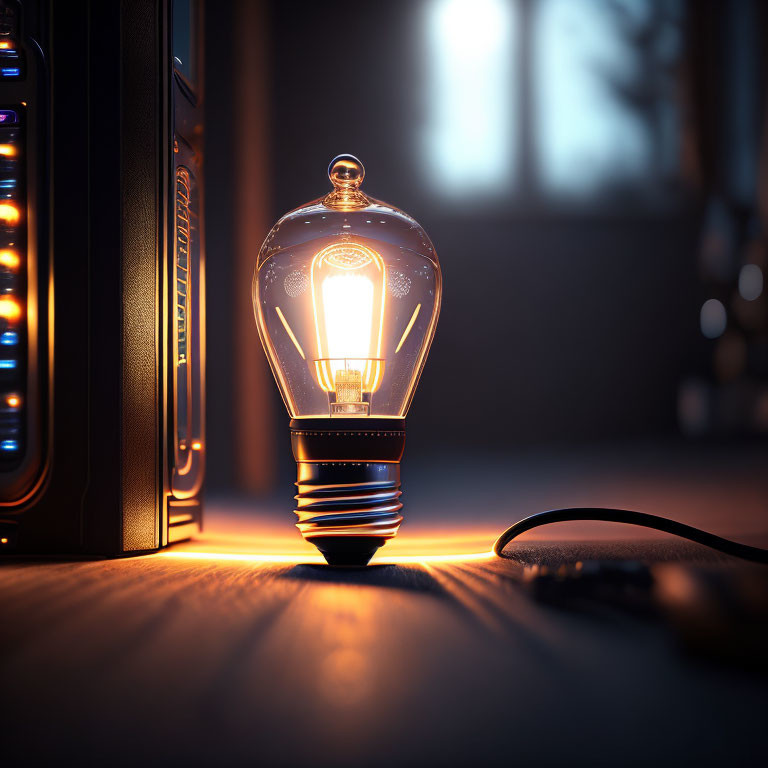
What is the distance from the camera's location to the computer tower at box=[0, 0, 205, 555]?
0.73 meters

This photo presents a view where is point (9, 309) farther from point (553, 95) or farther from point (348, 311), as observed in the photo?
point (553, 95)

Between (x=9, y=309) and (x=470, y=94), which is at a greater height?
(x=470, y=94)

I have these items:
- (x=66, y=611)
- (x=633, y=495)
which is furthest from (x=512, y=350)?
(x=66, y=611)

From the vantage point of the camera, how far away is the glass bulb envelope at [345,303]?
700 mm

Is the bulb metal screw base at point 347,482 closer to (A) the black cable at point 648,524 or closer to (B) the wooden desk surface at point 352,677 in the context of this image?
(B) the wooden desk surface at point 352,677

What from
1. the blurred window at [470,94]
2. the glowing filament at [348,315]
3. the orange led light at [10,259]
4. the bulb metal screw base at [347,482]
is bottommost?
the bulb metal screw base at [347,482]

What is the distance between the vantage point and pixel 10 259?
2.42 ft

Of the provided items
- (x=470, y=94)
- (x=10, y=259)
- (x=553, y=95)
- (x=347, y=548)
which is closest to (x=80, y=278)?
(x=10, y=259)

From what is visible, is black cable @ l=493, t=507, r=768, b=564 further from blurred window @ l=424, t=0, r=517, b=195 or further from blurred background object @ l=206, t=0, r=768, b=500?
blurred window @ l=424, t=0, r=517, b=195

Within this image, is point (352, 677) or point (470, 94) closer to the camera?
point (352, 677)

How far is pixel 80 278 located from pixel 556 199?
2.19 metres

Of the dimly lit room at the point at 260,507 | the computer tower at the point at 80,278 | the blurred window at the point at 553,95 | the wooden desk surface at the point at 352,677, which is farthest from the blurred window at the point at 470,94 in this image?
the wooden desk surface at the point at 352,677

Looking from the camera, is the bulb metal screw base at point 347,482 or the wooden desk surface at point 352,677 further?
the bulb metal screw base at point 347,482

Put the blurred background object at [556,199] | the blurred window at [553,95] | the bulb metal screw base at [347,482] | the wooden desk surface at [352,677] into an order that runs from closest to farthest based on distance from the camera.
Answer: the wooden desk surface at [352,677] → the bulb metal screw base at [347,482] → the blurred background object at [556,199] → the blurred window at [553,95]
